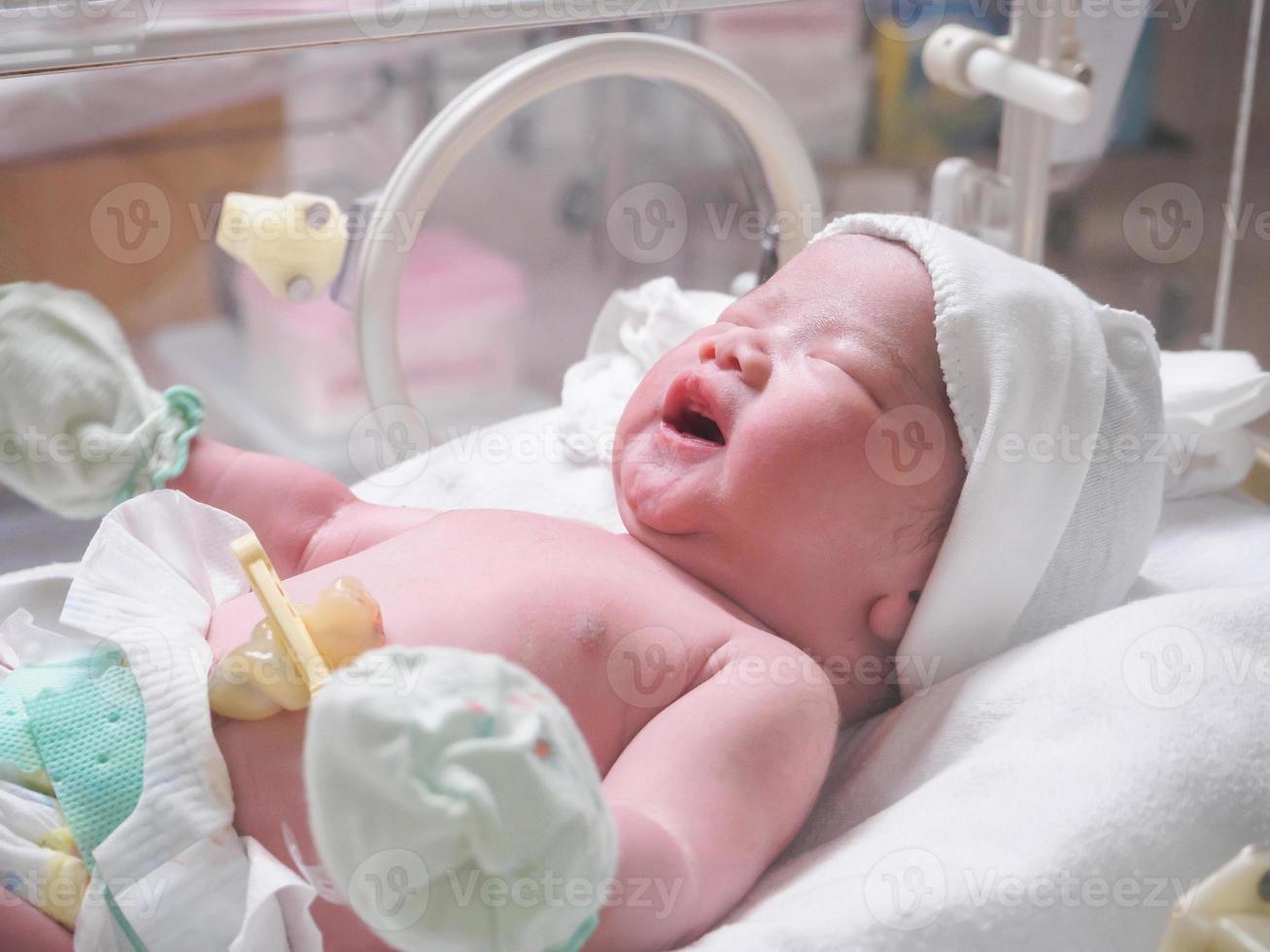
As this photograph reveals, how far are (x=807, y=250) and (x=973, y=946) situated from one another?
572mm

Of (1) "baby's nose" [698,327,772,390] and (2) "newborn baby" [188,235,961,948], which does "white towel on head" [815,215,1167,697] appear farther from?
(1) "baby's nose" [698,327,772,390]

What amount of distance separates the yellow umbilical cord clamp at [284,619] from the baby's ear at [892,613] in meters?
0.42

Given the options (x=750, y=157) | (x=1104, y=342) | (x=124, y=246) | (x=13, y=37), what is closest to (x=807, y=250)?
(x=1104, y=342)

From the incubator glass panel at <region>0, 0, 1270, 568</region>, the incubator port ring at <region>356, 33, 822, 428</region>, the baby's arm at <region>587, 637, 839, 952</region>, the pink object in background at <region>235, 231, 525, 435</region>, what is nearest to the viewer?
the baby's arm at <region>587, 637, 839, 952</region>

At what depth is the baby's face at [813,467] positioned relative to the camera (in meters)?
0.91

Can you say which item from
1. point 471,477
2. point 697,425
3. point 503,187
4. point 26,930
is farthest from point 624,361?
point 503,187

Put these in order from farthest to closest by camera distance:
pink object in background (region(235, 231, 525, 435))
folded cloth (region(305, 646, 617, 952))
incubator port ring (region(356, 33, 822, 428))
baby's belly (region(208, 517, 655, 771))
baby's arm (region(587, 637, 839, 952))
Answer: pink object in background (region(235, 231, 525, 435)) < incubator port ring (region(356, 33, 822, 428)) < baby's belly (region(208, 517, 655, 771)) < baby's arm (region(587, 637, 839, 952)) < folded cloth (region(305, 646, 617, 952))

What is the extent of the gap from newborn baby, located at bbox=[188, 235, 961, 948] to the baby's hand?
0.07 ft

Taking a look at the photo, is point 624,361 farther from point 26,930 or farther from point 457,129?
point 26,930

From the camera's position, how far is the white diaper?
0.71 metres

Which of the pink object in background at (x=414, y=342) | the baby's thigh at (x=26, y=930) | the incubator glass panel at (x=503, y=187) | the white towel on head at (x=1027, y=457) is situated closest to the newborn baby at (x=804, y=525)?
the white towel on head at (x=1027, y=457)

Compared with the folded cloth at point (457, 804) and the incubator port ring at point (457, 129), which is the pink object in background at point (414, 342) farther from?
the folded cloth at point (457, 804)

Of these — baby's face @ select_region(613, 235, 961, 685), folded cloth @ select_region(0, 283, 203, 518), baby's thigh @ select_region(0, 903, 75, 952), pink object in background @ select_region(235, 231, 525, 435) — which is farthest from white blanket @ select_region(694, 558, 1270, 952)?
pink object in background @ select_region(235, 231, 525, 435)

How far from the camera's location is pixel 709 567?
37.4 inches
